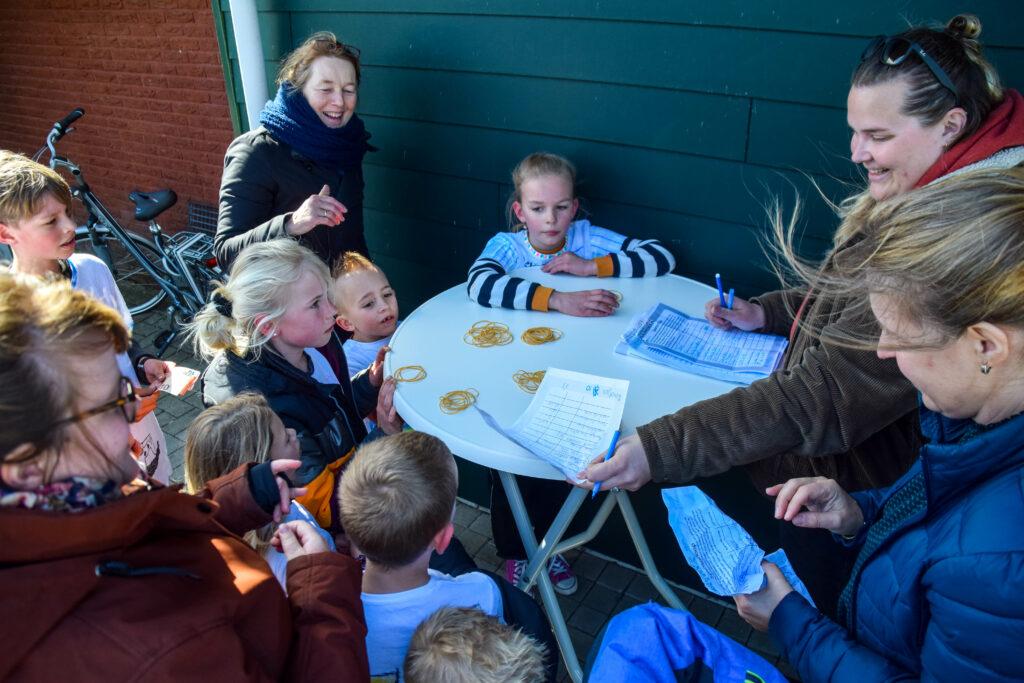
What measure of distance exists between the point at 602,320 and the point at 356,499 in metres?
1.07

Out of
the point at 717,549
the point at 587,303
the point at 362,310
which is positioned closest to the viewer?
the point at 717,549

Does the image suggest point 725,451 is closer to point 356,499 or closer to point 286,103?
point 356,499

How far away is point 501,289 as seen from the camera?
2324 millimetres

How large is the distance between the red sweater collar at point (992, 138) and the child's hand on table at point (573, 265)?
3.91ft

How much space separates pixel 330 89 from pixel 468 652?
7.39 ft

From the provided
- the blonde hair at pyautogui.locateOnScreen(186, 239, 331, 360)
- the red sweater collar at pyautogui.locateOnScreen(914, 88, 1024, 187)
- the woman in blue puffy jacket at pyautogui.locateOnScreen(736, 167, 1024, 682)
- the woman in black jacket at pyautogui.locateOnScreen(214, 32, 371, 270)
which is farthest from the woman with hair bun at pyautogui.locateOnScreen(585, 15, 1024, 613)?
the woman in black jacket at pyautogui.locateOnScreen(214, 32, 371, 270)

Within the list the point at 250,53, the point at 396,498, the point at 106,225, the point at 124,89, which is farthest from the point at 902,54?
the point at 124,89

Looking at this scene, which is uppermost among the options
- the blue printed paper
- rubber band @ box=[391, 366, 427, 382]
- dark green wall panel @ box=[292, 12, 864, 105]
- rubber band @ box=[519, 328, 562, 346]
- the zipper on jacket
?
dark green wall panel @ box=[292, 12, 864, 105]

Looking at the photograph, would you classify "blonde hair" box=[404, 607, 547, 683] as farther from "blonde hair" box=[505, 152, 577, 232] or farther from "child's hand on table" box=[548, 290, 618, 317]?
"blonde hair" box=[505, 152, 577, 232]

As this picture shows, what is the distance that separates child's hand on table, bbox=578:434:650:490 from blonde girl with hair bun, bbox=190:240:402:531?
0.70m

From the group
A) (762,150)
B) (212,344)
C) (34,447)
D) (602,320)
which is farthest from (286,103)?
(34,447)

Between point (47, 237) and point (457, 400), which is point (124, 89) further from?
point (457, 400)

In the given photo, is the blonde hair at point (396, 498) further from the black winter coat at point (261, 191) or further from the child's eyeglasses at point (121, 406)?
the black winter coat at point (261, 191)

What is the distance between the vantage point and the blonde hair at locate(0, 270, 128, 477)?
2.70ft
